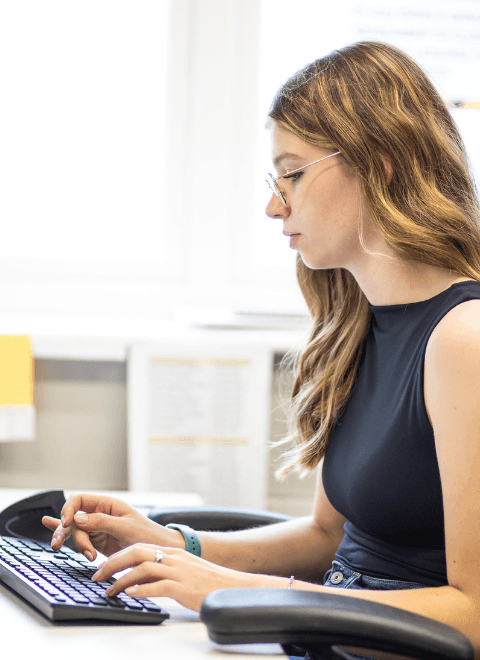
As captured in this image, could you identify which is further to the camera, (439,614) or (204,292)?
(204,292)

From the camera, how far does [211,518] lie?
1.22 meters

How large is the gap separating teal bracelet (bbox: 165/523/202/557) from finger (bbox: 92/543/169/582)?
0.28m

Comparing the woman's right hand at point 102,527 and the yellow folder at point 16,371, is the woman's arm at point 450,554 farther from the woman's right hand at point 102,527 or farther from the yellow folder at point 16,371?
the yellow folder at point 16,371

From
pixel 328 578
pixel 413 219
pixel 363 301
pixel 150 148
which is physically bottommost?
pixel 328 578

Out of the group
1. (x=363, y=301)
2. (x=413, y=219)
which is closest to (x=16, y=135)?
(x=363, y=301)

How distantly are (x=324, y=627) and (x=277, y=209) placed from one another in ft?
2.13

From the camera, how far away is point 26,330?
1789mm

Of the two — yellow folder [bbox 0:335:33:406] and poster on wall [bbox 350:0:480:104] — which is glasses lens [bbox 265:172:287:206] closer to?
yellow folder [bbox 0:335:33:406]

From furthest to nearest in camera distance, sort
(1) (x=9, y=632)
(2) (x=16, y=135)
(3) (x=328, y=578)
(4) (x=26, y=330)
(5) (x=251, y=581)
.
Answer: (2) (x=16, y=135) < (4) (x=26, y=330) < (3) (x=328, y=578) < (5) (x=251, y=581) < (1) (x=9, y=632)

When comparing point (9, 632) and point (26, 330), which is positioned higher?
point (26, 330)

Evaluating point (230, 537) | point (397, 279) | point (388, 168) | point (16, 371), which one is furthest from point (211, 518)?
point (16, 371)

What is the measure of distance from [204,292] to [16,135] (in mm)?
686

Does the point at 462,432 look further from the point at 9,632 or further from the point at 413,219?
the point at 9,632

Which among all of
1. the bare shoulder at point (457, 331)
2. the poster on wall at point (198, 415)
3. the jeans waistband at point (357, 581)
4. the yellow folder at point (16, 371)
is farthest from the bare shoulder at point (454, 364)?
the yellow folder at point (16, 371)
